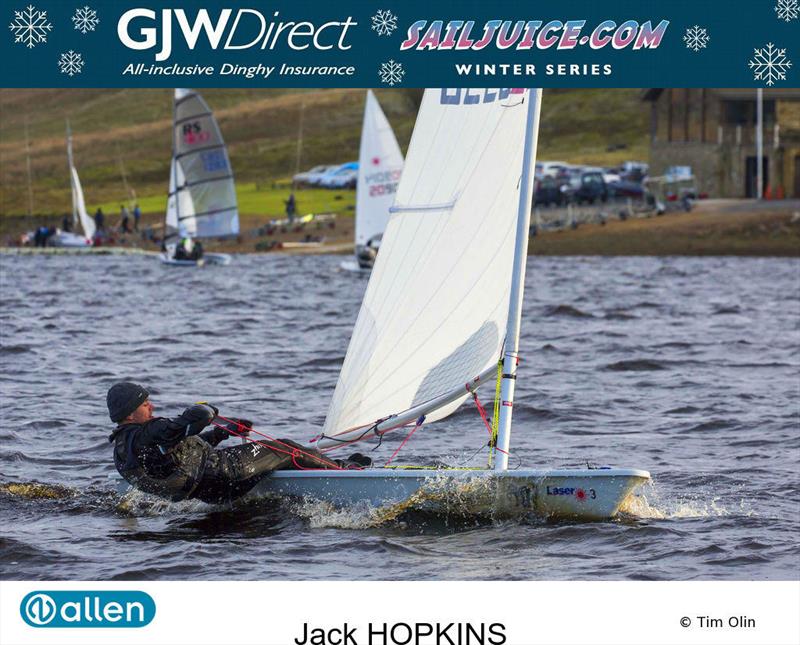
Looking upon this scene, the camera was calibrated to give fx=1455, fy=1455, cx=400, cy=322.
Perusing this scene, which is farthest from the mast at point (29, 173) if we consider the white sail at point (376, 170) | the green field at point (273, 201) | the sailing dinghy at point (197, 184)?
the white sail at point (376, 170)

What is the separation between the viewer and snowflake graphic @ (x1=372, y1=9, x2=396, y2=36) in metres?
12.0

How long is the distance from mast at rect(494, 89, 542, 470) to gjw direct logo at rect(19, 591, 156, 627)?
4614 millimetres

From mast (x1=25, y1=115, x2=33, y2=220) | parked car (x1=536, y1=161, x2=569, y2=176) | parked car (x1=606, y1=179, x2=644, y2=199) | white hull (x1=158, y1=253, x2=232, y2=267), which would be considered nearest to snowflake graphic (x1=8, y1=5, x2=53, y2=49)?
white hull (x1=158, y1=253, x2=232, y2=267)

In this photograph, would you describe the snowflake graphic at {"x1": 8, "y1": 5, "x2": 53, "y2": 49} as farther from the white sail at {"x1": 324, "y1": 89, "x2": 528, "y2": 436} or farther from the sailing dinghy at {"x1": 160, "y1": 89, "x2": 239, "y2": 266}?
the sailing dinghy at {"x1": 160, "y1": 89, "x2": 239, "y2": 266}

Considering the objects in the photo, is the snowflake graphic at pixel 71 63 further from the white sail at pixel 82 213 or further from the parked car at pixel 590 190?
the white sail at pixel 82 213

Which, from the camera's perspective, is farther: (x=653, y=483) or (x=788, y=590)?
(x=653, y=483)

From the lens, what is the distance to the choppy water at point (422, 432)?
40.6 feet

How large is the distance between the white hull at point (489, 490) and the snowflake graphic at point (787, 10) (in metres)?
4.13

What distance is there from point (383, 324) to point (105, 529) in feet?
10.8

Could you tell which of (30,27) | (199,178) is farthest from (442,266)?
(199,178)

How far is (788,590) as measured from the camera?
9.05 meters

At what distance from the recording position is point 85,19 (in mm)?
12305

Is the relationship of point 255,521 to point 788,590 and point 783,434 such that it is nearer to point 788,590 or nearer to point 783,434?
point 788,590

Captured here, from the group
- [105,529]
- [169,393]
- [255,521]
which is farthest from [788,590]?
[169,393]
